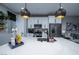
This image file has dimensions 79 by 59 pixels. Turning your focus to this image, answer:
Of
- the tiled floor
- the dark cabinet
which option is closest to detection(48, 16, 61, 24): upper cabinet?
the dark cabinet

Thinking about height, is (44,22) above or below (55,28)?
above

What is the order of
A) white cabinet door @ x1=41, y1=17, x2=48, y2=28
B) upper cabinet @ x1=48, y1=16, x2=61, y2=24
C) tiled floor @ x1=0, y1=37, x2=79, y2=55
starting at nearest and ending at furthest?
1. tiled floor @ x1=0, y1=37, x2=79, y2=55
2. upper cabinet @ x1=48, y1=16, x2=61, y2=24
3. white cabinet door @ x1=41, y1=17, x2=48, y2=28

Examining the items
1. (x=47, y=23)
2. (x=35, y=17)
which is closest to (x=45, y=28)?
(x=47, y=23)

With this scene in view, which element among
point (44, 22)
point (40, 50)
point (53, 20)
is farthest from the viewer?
point (44, 22)

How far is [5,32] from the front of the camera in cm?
210

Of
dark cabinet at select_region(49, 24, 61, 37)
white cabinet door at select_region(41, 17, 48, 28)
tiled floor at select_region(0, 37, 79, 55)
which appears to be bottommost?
tiled floor at select_region(0, 37, 79, 55)

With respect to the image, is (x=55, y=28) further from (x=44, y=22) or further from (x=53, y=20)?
(x=44, y=22)

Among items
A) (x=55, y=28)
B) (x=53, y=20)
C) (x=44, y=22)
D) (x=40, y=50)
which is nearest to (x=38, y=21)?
(x=44, y=22)

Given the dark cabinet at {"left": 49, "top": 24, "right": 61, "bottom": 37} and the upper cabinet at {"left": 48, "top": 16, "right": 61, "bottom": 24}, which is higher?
the upper cabinet at {"left": 48, "top": 16, "right": 61, "bottom": 24}

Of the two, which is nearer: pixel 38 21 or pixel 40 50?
pixel 40 50

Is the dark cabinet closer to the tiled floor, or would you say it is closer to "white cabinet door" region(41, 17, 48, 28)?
"white cabinet door" region(41, 17, 48, 28)

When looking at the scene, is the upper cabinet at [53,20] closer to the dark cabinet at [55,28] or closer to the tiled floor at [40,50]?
the dark cabinet at [55,28]
